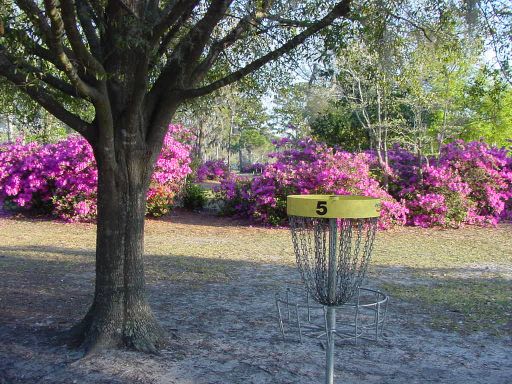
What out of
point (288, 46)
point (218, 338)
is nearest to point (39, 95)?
point (288, 46)

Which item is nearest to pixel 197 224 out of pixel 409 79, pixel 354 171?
pixel 354 171

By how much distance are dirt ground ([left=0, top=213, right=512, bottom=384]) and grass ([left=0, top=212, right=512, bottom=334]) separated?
8 centimetres

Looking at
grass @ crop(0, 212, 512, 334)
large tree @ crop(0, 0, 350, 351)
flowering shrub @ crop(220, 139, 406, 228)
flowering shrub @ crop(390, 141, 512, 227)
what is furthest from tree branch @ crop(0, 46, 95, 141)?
flowering shrub @ crop(390, 141, 512, 227)

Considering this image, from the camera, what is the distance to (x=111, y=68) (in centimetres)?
443

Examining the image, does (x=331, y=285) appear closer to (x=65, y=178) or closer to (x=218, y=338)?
(x=218, y=338)

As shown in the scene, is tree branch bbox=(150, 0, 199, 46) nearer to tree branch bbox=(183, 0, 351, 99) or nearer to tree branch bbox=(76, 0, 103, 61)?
tree branch bbox=(183, 0, 351, 99)

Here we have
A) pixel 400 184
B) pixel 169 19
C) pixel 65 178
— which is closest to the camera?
pixel 169 19

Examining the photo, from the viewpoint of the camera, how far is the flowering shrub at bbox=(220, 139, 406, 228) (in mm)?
12562

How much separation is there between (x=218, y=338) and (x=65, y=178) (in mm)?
9665

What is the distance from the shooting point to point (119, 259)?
4.28 meters

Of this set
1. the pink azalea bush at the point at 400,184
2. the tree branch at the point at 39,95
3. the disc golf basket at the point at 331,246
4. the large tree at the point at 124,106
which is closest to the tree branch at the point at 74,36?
the large tree at the point at 124,106

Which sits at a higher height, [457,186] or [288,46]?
[288,46]

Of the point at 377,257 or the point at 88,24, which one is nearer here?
the point at 88,24

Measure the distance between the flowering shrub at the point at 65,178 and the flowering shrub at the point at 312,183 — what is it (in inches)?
82.2
